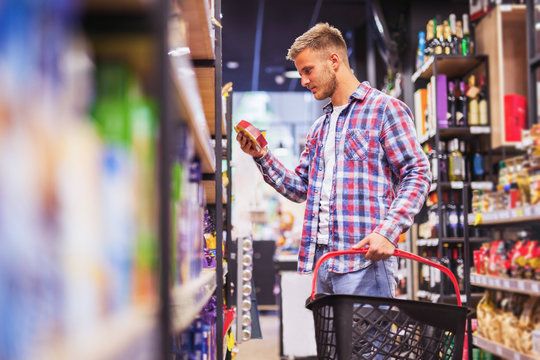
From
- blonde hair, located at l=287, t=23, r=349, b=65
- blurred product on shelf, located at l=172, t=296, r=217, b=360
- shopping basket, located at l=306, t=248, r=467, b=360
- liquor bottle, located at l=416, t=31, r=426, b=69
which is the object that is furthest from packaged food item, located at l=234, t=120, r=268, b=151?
liquor bottle, located at l=416, t=31, r=426, b=69

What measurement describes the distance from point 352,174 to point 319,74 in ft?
1.54

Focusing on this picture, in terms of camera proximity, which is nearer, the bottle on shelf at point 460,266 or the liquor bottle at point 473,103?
the bottle on shelf at point 460,266

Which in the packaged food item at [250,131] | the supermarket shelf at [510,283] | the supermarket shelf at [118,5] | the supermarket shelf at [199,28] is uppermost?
the supermarket shelf at [199,28]

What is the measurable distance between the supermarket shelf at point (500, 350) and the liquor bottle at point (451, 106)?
7.69ft

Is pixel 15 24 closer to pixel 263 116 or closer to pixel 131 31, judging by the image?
pixel 131 31

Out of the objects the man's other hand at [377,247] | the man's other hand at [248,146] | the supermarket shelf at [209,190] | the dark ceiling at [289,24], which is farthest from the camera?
the dark ceiling at [289,24]

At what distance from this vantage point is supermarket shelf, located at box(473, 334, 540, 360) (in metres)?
3.02

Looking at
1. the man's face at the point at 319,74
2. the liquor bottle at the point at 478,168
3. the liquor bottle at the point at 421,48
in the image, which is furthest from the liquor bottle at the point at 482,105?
the man's face at the point at 319,74

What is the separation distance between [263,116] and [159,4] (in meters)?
9.09

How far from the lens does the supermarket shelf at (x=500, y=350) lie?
3.02 meters

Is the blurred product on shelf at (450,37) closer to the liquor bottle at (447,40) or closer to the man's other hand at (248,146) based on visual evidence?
the liquor bottle at (447,40)

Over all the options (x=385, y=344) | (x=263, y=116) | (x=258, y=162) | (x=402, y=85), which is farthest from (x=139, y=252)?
(x=263, y=116)

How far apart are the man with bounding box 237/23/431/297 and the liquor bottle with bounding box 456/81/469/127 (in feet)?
11.1

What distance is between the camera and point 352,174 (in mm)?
2195
